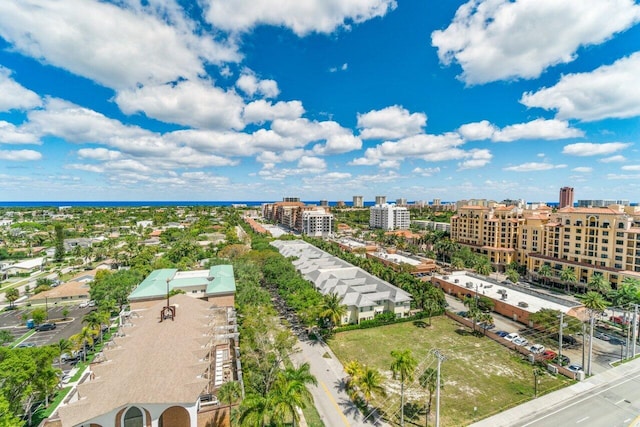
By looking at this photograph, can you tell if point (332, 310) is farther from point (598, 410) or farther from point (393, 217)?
point (393, 217)

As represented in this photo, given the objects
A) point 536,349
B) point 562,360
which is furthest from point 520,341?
point 562,360

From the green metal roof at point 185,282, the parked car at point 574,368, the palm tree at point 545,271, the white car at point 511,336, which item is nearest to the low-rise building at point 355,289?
the white car at point 511,336

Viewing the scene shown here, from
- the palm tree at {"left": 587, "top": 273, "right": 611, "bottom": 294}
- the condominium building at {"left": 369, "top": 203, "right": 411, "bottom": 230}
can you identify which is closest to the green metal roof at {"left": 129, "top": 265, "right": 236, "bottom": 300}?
the palm tree at {"left": 587, "top": 273, "right": 611, "bottom": 294}

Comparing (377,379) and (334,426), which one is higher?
(377,379)

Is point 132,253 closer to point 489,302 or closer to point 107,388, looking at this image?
point 107,388

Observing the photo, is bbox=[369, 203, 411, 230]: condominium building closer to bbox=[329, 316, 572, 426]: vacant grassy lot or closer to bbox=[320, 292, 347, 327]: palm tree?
bbox=[329, 316, 572, 426]: vacant grassy lot

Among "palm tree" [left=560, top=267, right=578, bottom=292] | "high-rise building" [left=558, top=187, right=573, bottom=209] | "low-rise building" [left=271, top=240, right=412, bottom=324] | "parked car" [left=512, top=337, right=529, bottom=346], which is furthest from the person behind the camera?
"high-rise building" [left=558, top=187, right=573, bottom=209]

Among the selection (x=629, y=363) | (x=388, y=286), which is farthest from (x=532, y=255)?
(x=388, y=286)
